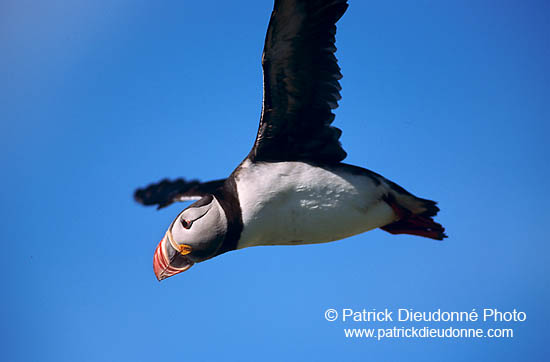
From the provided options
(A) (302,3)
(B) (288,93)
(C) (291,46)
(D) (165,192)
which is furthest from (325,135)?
(D) (165,192)

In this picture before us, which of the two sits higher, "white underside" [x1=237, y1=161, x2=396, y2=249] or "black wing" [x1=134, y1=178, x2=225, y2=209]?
"black wing" [x1=134, y1=178, x2=225, y2=209]

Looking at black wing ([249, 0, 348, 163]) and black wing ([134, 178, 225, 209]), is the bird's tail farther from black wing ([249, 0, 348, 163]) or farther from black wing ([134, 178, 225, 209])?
black wing ([134, 178, 225, 209])

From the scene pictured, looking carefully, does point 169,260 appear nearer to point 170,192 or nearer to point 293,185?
point 170,192

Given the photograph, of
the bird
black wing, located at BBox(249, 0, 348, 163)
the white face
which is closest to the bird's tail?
the bird

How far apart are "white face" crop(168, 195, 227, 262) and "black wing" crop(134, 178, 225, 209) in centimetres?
50

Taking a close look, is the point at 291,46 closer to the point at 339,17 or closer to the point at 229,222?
the point at 339,17

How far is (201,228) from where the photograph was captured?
430cm

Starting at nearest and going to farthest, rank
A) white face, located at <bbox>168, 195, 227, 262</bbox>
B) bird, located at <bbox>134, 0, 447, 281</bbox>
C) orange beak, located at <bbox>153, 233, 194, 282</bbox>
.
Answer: bird, located at <bbox>134, 0, 447, 281</bbox>
white face, located at <bbox>168, 195, 227, 262</bbox>
orange beak, located at <bbox>153, 233, 194, 282</bbox>

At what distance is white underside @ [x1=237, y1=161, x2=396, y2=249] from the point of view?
4.23m

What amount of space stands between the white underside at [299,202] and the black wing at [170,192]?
730mm

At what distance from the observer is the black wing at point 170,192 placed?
16.4 feet

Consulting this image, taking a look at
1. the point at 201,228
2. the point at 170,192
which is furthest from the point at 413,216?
the point at 170,192

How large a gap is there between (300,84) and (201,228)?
1279mm

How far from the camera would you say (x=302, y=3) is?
384 cm
